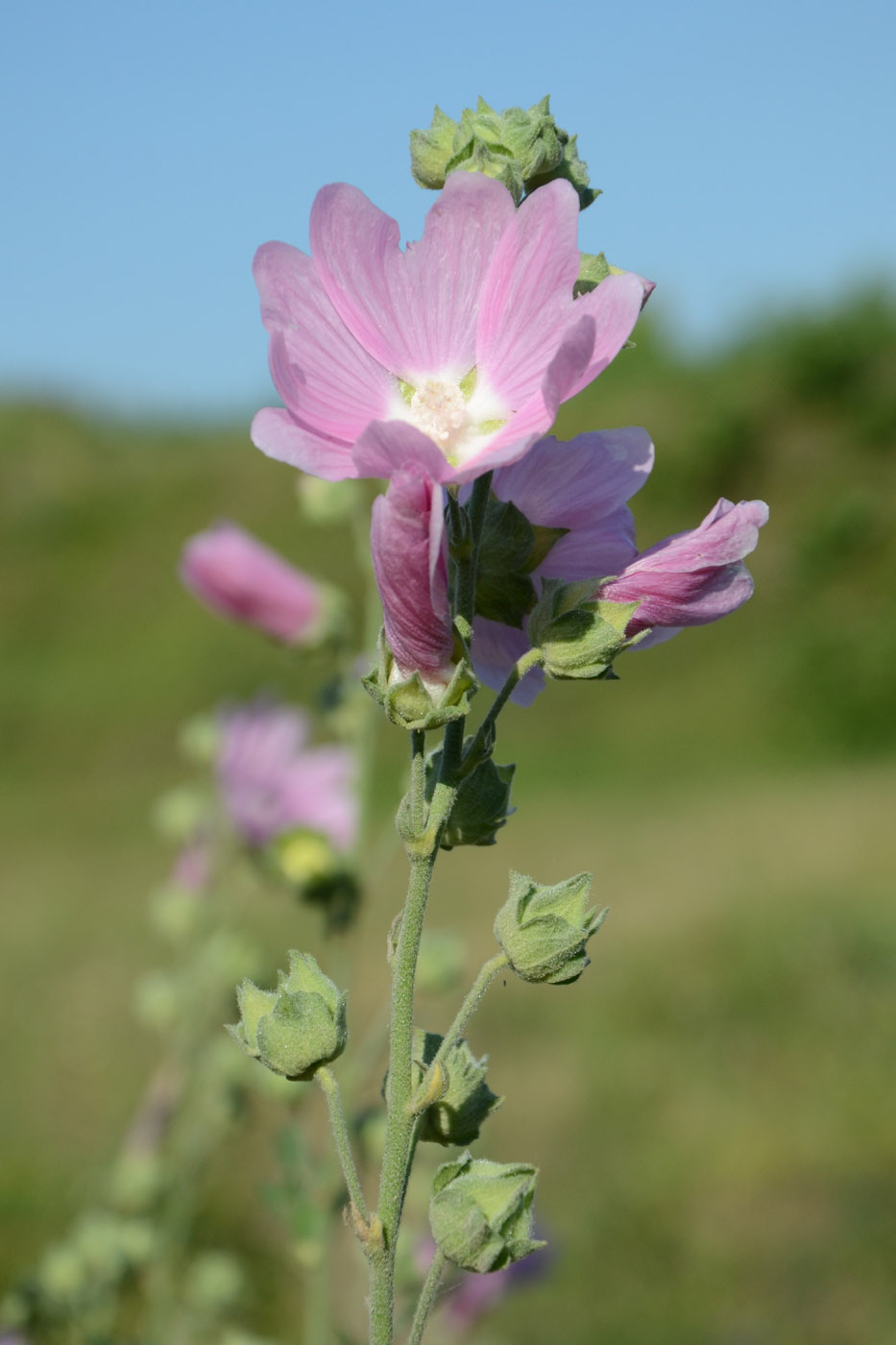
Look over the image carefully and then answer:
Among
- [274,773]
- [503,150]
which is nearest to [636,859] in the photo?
[274,773]

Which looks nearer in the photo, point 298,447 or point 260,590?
point 298,447

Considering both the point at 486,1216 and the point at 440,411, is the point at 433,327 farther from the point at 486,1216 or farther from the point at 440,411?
the point at 486,1216

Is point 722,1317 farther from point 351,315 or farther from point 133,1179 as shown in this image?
point 351,315

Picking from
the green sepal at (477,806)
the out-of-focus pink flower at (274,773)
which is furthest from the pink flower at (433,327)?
the out-of-focus pink flower at (274,773)

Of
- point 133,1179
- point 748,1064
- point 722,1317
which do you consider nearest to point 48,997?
point 748,1064

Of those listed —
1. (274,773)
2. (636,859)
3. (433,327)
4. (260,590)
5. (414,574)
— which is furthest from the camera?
(636,859)

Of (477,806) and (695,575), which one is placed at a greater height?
(695,575)

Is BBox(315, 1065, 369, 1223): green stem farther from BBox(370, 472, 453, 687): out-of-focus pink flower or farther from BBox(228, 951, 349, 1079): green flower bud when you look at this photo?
BBox(370, 472, 453, 687): out-of-focus pink flower
